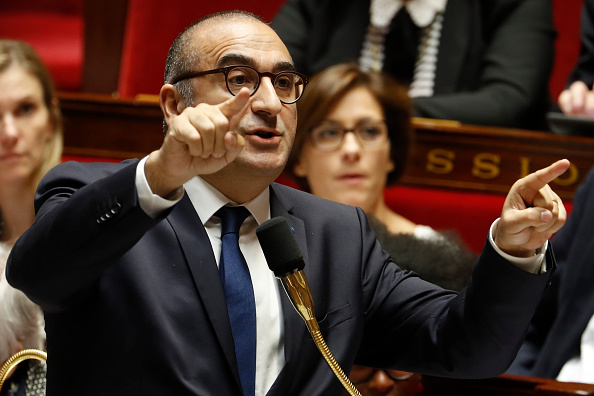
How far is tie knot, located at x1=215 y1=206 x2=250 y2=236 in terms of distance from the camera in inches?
28.7

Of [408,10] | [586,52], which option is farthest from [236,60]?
[586,52]

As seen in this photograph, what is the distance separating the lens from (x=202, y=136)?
1.84ft

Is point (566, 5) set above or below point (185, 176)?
above

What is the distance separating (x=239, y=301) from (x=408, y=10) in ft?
3.44

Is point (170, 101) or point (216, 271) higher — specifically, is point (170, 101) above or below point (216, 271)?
above

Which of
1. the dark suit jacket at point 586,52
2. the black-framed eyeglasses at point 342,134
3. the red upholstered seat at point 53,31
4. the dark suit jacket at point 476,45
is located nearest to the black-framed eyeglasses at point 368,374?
the black-framed eyeglasses at point 342,134

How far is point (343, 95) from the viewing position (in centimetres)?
135

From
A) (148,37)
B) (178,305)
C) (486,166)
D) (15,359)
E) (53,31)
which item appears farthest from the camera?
(53,31)

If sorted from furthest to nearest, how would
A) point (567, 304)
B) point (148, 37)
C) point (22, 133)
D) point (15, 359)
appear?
point (148, 37), point (22, 133), point (567, 304), point (15, 359)

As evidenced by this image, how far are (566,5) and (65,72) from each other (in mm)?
1161

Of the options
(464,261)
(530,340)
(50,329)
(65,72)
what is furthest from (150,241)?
(65,72)

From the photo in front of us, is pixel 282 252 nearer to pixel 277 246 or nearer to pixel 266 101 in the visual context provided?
pixel 277 246

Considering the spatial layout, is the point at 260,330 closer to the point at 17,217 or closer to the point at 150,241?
the point at 150,241

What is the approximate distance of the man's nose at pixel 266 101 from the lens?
0.70 m
